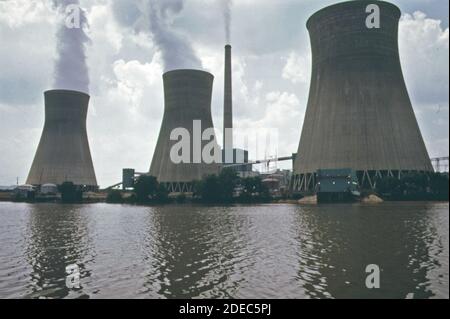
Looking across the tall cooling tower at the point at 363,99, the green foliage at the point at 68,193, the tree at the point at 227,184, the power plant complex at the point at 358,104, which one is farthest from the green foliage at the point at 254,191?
the green foliage at the point at 68,193

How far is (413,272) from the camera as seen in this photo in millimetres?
13570

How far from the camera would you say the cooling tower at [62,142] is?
85.8m

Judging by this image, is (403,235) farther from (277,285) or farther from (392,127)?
(392,127)

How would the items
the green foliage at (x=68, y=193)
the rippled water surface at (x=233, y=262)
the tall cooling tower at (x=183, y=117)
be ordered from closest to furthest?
the rippled water surface at (x=233, y=262) → the tall cooling tower at (x=183, y=117) → the green foliage at (x=68, y=193)

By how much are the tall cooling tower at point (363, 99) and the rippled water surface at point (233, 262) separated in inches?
1502

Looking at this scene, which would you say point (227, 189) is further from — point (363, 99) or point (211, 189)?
point (363, 99)

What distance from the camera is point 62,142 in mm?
87312

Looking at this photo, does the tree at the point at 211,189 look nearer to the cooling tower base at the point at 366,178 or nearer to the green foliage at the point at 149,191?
the green foliage at the point at 149,191

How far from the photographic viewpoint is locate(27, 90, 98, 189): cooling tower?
85.8 metres

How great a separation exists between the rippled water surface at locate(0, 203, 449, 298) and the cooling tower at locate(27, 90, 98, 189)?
64.1 meters

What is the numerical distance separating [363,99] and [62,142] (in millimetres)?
62390

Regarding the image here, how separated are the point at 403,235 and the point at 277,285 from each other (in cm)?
1250

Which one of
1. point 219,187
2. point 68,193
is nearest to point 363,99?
point 219,187

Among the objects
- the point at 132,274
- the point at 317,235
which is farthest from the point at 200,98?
the point at 132,274
